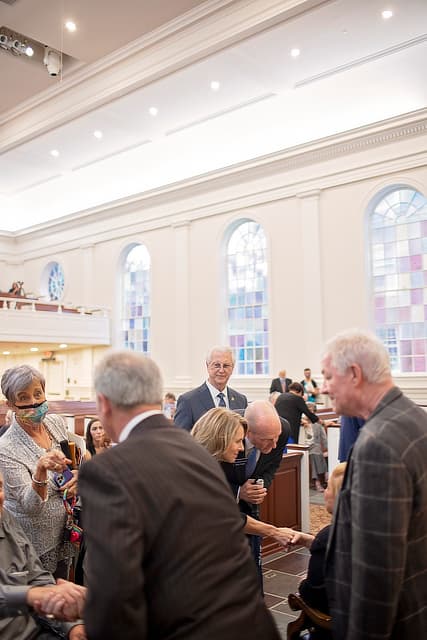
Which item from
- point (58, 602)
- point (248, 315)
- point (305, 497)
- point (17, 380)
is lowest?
point (305, 497)

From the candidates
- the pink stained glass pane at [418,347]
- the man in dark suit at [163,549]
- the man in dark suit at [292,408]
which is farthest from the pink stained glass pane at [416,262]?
the man in dark suit at [163,549]

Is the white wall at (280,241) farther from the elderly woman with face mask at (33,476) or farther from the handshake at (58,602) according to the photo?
the handshake at (58,602)

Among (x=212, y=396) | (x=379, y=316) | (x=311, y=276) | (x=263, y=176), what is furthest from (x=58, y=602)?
(x=263, y=176)

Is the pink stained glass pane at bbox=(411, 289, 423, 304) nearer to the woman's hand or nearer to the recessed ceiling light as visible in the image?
the recessed ceiling light

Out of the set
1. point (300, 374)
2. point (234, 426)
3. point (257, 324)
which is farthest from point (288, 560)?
point (257, 324)

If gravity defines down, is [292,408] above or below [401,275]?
below

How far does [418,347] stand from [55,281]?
1319 centimetres

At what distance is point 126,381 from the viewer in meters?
1.72

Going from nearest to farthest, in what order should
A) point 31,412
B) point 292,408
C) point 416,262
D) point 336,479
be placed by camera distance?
point 336,479 < point 31,412 < point 292,408 < point 416,262

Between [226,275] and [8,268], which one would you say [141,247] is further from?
[8,268]

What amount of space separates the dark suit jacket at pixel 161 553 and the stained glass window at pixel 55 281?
64.9 ft

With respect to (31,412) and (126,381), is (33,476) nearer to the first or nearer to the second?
(31,412)

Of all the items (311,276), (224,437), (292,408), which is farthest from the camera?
(311,276)

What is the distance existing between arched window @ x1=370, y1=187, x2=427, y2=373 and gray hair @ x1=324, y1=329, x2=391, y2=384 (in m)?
11.0
